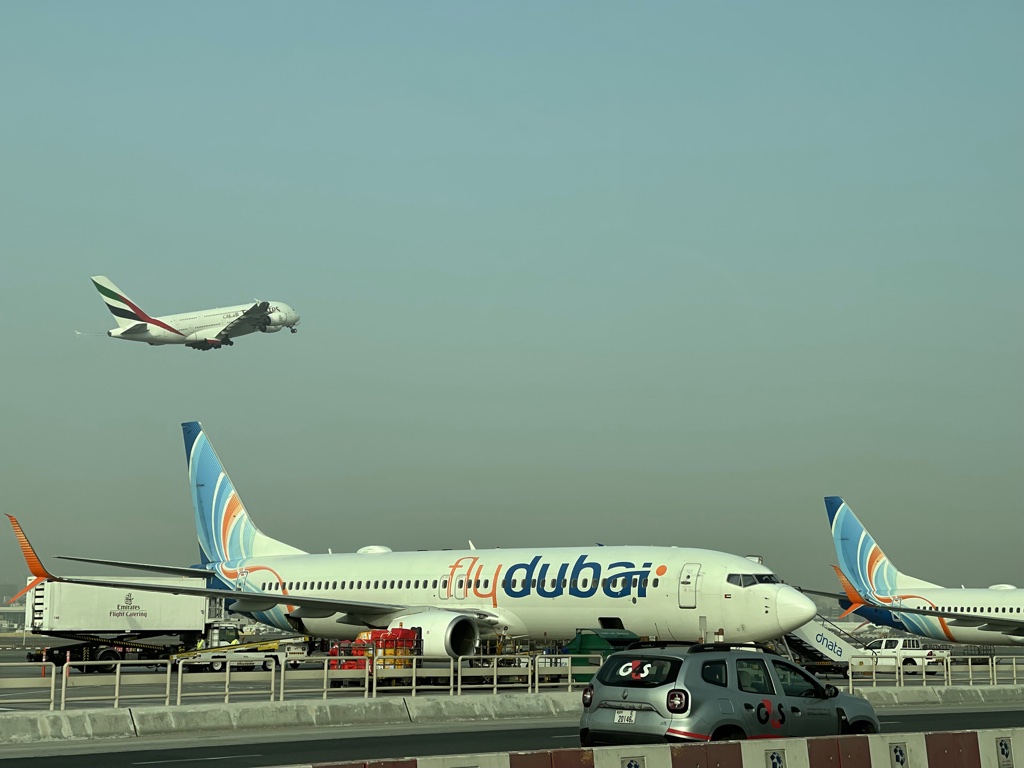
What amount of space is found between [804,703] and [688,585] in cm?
2215

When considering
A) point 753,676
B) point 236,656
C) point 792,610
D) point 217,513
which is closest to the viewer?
point 753,676

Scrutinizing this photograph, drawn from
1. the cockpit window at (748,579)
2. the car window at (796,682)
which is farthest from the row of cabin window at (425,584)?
the car window at (796,682)

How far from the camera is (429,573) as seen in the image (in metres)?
47.0

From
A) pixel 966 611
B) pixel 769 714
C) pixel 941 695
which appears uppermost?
pixel 966 611

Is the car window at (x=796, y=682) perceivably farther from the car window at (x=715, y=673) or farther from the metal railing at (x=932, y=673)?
the metal railing at (x=932, y=673)

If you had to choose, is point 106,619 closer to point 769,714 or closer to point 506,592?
point 506,592

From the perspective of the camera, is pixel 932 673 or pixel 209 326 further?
pixel 209 326

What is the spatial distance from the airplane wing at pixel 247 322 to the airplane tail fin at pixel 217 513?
604 inches

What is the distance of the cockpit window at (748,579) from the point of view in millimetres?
40125

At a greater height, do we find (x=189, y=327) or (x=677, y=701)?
(x=189, y=327)

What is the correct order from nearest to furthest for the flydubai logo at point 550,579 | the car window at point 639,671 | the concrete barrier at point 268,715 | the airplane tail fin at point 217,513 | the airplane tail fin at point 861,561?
the car window at point 639,671, the concrete barrier at point 268,715, the flydubai logo at point 550,579, the airplane tail fin at point 217,513, the airplane tail fin at point 861,561

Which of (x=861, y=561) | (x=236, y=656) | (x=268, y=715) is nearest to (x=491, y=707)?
(x=268, y=715)

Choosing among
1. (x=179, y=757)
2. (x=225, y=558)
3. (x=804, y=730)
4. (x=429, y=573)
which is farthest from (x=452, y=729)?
(x=225, y=558)

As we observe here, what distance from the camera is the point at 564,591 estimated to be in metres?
42.8
